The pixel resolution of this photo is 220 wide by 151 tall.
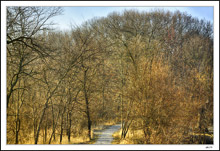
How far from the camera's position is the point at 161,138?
6117 mm

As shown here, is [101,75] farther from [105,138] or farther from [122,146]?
[122,146]

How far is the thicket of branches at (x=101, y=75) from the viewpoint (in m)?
5.99

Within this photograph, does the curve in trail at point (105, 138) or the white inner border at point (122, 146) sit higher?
the white inner border at point (122, 146)

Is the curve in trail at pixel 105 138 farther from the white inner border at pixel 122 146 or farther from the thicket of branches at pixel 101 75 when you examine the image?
the white inner border at pixel 122 146

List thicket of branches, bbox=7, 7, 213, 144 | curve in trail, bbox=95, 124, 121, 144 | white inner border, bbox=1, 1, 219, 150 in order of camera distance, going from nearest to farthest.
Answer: white inner border, bbox=1, 1, 219, 150 → thicket of branches, bbox=7, 7, 213, 144 → curve in trail, bbox=95, 124, 121, 144

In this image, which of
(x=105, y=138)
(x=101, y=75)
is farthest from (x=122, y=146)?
(x=101, y=75)

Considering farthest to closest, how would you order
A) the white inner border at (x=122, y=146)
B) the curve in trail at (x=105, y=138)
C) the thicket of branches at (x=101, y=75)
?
1. the curve in trail at (x=105, y=138)
2. the thicket of branches at (x=101, y=75)
3. the white inner border at (x=122, y=146)

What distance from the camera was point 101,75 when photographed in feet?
32.9

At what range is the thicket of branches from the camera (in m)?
5.99

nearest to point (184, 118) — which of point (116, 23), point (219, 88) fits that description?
point (219, 88)

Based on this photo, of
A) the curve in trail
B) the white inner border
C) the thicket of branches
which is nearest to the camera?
the white inner border

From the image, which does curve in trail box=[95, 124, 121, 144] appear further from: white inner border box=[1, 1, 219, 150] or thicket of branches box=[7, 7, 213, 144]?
white inner border box=[1, 1, 219, 150]

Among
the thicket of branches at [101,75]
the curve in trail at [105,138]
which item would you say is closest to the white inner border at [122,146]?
the thicket of branches at [101,75]

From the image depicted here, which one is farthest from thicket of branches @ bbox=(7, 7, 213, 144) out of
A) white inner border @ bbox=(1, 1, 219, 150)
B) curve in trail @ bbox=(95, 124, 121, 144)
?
curve in trail @ bbox=(95, 124, 121, 144)
